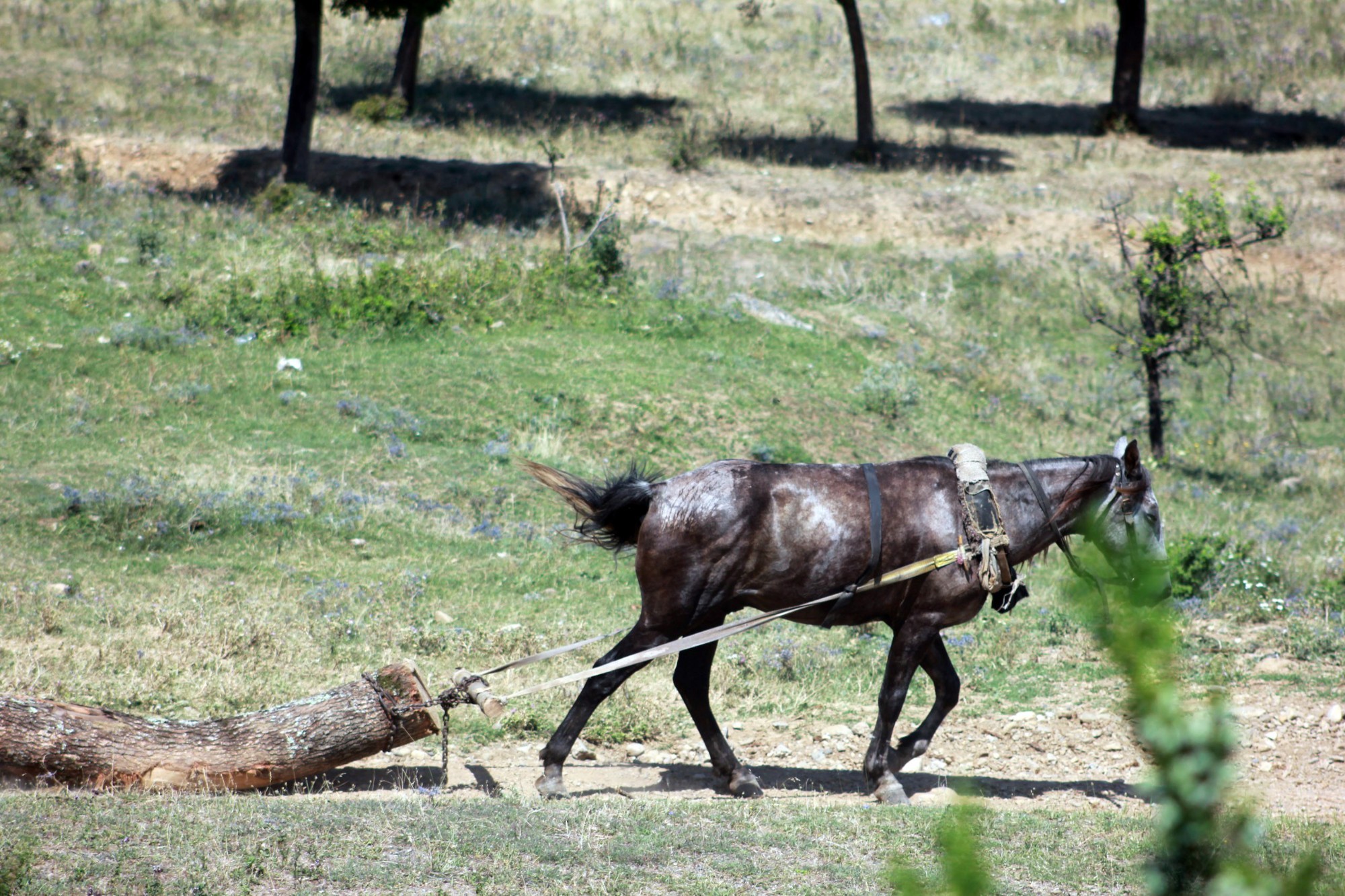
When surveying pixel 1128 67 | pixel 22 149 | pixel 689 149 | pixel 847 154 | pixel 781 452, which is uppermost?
pixel 1128 67

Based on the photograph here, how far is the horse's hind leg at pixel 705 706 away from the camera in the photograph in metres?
6.70

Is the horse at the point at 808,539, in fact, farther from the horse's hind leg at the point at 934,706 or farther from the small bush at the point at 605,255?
the small bush at the point at 605,255

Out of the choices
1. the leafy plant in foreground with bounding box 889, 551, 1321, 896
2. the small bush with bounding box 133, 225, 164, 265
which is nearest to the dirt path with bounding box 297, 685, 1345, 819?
the leafy plant in foreground with bounding box 889, 551, 1321, 896

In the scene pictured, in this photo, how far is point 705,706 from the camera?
6746 millimetres

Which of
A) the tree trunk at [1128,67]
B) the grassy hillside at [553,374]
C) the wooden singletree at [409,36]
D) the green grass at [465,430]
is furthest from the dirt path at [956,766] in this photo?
the tree trunk at [1128,67]

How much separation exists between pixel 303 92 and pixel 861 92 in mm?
13161

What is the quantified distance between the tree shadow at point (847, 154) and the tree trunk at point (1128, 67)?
151 inches

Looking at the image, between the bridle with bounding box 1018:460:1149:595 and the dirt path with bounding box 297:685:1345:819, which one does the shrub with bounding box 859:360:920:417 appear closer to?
the dirt path with bounding box 297:685:1345:819

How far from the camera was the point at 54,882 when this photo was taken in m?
4.13

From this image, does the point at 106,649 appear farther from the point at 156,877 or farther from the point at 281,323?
the point at 281,323

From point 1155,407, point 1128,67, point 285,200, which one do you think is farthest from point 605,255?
point 1128,67

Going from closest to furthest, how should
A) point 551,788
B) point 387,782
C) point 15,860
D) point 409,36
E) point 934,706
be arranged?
point 15,860, point 551,788, point 387,782, point 934,706, point 409,36

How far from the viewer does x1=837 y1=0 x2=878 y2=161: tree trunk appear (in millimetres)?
27875

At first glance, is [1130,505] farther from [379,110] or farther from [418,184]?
[379,110]
